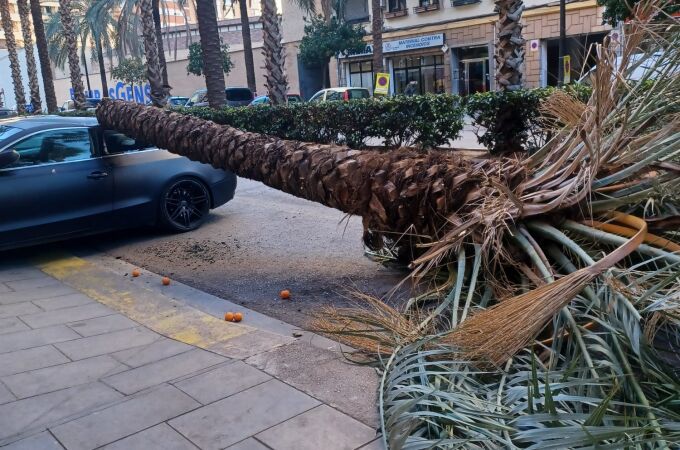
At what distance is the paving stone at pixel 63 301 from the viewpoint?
19.0ft

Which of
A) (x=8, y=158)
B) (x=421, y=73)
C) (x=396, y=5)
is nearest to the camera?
(x=8, y=158)

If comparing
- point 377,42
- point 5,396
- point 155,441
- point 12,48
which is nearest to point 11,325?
point 5,396

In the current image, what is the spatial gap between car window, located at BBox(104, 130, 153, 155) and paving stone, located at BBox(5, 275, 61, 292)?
185cm

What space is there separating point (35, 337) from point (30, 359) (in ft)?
1.65

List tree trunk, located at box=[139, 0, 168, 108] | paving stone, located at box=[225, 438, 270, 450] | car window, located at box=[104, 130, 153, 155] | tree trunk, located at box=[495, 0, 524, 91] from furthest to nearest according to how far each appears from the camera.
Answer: tree trunk, located at box=[139, 0, 168, 108] < tree trunk, located at box=[495, 0, 524, 91] < car window, located at box=[104, 130, 153, 155] < paving stone, located at box=[225, 438, 270, 450]

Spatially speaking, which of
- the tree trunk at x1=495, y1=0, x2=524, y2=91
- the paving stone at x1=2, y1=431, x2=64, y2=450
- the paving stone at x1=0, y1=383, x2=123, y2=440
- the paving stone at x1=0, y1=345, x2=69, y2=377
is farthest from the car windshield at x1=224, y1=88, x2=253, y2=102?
the paving stone at x1=2, y1=431, x2=64, y2=450

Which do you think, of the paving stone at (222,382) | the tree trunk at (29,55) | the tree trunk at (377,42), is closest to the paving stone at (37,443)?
the paving stone at (222,382)

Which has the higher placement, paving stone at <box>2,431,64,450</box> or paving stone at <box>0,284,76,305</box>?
paving stone at <box>2,431,64,450</box>

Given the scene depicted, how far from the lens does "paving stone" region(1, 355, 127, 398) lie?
13.2 ft

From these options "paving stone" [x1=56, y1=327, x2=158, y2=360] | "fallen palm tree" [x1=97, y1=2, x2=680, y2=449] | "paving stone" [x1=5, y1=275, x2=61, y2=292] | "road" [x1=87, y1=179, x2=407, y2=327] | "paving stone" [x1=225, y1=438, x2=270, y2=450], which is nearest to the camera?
"fallen palm tree" [x1=97, y1=2, x2=680, y2=449]

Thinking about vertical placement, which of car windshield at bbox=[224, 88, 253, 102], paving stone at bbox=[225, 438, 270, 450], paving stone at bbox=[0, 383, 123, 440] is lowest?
paving stone at bbox=[225, 438, 270, 450]

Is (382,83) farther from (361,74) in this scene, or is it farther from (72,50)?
(361,74)

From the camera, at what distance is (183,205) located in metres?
8.42

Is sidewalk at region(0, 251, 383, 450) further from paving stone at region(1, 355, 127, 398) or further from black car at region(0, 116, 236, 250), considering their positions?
black car at region(0, 116, 236, 250)
